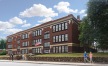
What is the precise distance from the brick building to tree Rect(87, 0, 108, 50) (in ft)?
45.8

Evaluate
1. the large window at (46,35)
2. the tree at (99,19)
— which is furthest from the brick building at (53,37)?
the tree at (99,19)

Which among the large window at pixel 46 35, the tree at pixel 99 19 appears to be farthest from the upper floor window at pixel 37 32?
the tree at pixel 99 19

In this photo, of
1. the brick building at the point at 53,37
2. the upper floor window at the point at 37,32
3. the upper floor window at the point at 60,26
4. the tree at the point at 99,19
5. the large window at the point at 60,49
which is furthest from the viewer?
the upper floor window at the point at 37,32

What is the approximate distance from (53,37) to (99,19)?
24179mm

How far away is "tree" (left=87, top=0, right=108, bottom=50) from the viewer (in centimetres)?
4200

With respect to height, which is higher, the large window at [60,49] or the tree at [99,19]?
the tree at [99,19]

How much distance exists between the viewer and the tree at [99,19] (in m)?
42.0

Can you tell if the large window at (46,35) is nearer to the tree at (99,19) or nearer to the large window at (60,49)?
the large window at (60,49)

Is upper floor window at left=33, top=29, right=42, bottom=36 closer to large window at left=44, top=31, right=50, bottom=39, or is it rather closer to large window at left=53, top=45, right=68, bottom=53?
large window at left=44, top=31, right=50, bottom=39

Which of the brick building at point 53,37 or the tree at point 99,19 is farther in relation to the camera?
the brick building at point 53,37

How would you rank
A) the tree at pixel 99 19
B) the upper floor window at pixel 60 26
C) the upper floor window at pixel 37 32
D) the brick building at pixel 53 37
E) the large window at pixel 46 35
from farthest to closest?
the upper floor window at pixel 37 32 < the large window at pixel 46 35 < the upper floor window at pixel 60 26 < the brick building at pixel 53 37 < the tree at pixel 99 19

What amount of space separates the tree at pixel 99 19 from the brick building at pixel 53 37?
45.8 ft

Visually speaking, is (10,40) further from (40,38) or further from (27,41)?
(40,38)

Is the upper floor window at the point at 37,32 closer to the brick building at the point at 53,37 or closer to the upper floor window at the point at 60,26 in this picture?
the brick building at the point at 53,37
